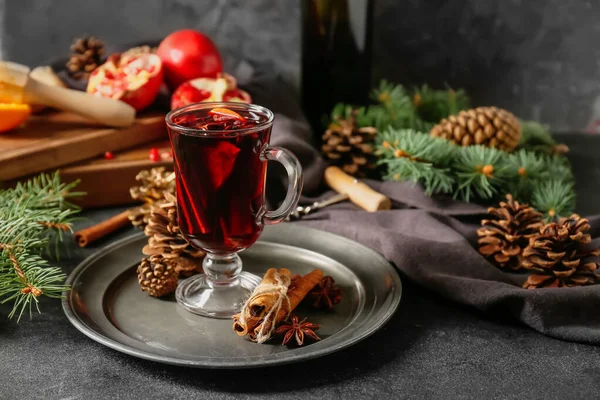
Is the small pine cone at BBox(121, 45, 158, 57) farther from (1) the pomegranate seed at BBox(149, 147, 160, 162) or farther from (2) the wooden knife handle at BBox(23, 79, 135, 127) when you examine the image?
(1) the pomegranate seed at BBox(149, 147, 160, 162)

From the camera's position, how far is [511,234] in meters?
1.49

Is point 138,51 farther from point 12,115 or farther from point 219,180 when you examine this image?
point 219,180

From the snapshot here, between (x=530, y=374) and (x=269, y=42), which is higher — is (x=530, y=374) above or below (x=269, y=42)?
below

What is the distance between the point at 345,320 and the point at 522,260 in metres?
0.44

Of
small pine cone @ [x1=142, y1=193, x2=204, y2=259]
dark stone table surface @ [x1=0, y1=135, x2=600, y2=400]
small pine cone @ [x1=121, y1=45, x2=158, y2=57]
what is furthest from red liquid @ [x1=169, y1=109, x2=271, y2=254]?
small pine cone @ [x1=121, y1=45, x2=158, y2=57]

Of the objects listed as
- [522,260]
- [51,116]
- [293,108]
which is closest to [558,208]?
[522,260]

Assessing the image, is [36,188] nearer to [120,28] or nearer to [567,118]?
[120,28]

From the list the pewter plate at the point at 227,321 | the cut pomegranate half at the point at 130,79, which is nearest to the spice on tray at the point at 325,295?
the pewter plate at the point at 227,321

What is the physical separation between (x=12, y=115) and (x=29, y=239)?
568 mm

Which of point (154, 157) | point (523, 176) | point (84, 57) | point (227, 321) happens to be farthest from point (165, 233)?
point (84, 57)

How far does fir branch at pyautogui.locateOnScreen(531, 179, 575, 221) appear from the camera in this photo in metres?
1.69

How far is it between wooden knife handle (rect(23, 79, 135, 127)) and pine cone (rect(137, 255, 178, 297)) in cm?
65

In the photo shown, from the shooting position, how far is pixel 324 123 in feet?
Answer: 7.11

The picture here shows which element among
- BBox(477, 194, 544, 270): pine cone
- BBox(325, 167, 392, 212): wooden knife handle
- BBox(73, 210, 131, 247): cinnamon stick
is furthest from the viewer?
BBox(325, 167, 392, 212): wooden knife handle
